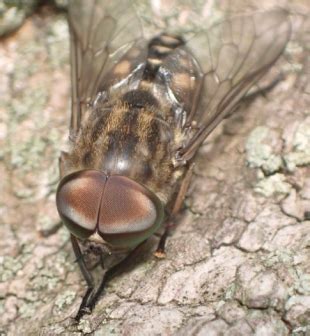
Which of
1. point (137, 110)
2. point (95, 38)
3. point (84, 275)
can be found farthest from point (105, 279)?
point (95, 38)

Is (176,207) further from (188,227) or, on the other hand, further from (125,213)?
(125,213)

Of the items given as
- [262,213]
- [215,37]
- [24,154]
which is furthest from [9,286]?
[215,37]

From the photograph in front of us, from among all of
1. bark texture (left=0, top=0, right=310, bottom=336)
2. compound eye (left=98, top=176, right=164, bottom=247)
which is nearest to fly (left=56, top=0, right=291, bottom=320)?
compound eye (left=98, top=176, right=164, bottom=247)

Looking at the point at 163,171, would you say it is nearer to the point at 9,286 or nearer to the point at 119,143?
the point at 119,143

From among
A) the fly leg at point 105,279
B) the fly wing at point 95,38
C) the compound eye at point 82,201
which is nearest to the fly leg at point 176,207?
the fly leg at point 105,279

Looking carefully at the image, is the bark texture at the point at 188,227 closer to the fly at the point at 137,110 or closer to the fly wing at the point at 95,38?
the fly at the point at 137,110
